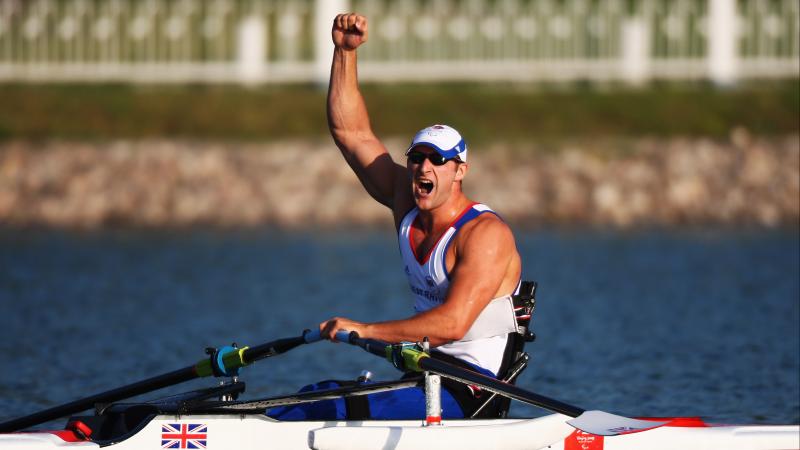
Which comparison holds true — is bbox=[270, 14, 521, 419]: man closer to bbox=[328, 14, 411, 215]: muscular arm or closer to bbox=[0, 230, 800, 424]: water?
bbox=[328, 14, 411, 215]: muscular arm

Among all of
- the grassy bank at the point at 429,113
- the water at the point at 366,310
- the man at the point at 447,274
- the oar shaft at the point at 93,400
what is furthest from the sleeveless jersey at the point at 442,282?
the grassy bank at the point at 429,113

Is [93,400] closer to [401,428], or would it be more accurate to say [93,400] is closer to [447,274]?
[401,428]

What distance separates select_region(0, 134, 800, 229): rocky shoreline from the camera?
21141 mm

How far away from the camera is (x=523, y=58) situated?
923 inches

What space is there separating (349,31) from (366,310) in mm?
7384

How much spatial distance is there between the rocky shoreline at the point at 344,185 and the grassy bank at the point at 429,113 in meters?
0.42

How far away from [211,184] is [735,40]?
8.41 meters

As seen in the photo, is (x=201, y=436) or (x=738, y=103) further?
(x=738, y=103)

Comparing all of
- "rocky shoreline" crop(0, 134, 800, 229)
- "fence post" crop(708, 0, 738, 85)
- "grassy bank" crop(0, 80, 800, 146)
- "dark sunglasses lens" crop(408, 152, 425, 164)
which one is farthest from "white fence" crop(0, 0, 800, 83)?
"dark sunglasses lens" crop(408, 152, 425, 164)

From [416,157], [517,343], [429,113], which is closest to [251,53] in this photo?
[429,113]

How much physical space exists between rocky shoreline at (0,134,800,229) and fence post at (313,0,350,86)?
6.09 ft

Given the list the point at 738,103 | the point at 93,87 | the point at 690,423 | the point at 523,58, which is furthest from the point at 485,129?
the point at 690,423

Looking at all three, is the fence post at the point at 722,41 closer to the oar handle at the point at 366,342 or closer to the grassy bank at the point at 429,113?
the grassy bank at the point at 429,113

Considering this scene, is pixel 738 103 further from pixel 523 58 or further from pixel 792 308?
pixel 792 308
